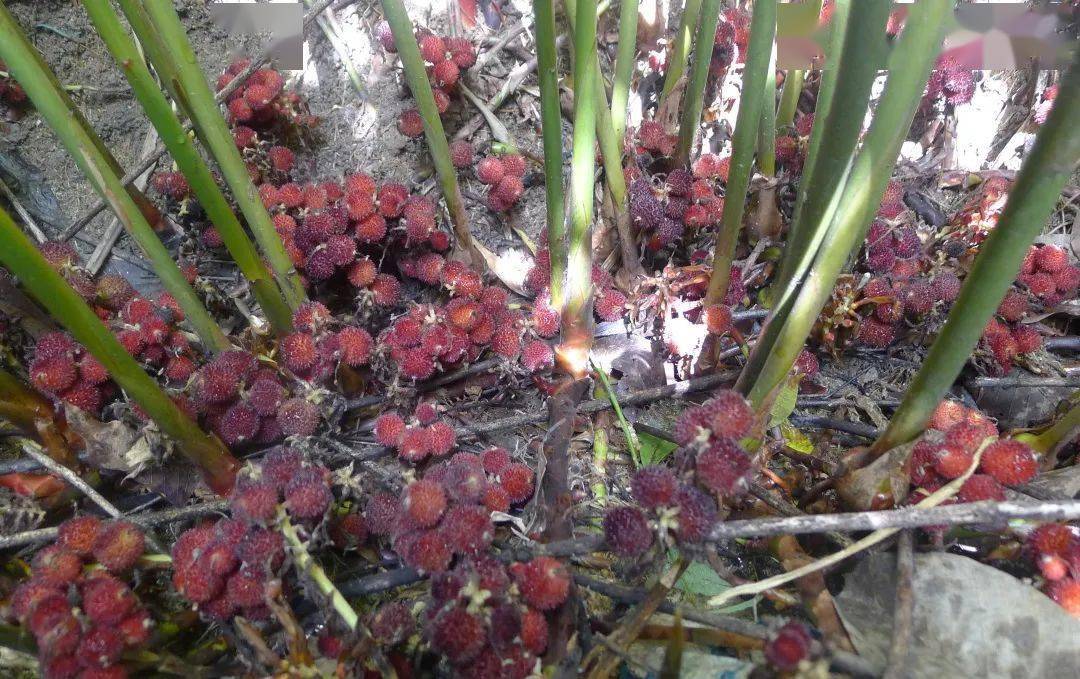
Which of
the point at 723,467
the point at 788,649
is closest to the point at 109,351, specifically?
the point at 723,467

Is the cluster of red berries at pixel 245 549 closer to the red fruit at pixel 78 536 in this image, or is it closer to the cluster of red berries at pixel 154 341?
the red fruit at pixel 78 536

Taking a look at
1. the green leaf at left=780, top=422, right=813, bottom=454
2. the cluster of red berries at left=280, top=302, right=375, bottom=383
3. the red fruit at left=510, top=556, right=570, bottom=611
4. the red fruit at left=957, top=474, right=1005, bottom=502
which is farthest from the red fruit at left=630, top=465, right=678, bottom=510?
the cluster of red berries at left=280, top=302, right=375, bottom=383

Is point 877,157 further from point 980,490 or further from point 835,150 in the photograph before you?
point 980,490

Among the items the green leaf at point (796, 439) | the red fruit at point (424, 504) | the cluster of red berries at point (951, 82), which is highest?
the cluster of red berries at point (951, 82)

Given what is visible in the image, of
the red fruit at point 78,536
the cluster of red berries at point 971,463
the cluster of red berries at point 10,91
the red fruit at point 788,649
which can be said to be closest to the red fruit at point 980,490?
the cluster of red berries at point 971,463

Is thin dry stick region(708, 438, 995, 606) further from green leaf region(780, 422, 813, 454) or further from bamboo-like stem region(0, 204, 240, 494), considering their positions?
bamboo-like stem region(0, 204, 240, 494)

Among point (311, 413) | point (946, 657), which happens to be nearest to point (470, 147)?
point (311, 413)
